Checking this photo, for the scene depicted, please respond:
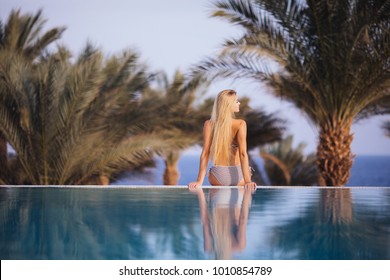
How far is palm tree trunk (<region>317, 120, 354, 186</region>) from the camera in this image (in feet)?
43.5

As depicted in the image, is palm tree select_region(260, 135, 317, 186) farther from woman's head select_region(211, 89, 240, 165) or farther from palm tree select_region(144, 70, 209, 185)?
woman's head select_region(211, 89, 240, 165)

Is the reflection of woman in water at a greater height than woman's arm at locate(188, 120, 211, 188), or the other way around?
woman's arm at locate(188, 120, 211, 188)

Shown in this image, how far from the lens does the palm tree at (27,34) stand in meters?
16.2

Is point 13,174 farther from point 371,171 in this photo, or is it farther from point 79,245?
point 371,171

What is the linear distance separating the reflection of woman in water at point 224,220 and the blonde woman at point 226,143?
30 cm

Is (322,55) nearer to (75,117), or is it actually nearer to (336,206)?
(75,117)

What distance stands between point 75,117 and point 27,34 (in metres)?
4.46

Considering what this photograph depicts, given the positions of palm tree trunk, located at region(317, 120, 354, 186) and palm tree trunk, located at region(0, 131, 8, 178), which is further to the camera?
palm tree trunk, located at region(0, 131, 8, 178)

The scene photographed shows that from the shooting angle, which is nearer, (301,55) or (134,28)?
(301,55)

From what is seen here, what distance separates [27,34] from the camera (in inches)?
655

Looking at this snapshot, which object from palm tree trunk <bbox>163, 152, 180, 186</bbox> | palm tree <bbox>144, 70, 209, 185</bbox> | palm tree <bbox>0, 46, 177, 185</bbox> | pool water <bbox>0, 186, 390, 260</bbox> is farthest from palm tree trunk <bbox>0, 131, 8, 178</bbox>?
pool water <bbox>0, 186, 390, 260</bbox>

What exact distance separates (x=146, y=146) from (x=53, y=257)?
10181 mm

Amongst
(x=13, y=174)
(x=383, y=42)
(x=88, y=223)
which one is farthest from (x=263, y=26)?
(x=88, y=223)

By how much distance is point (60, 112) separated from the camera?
12914 mm
